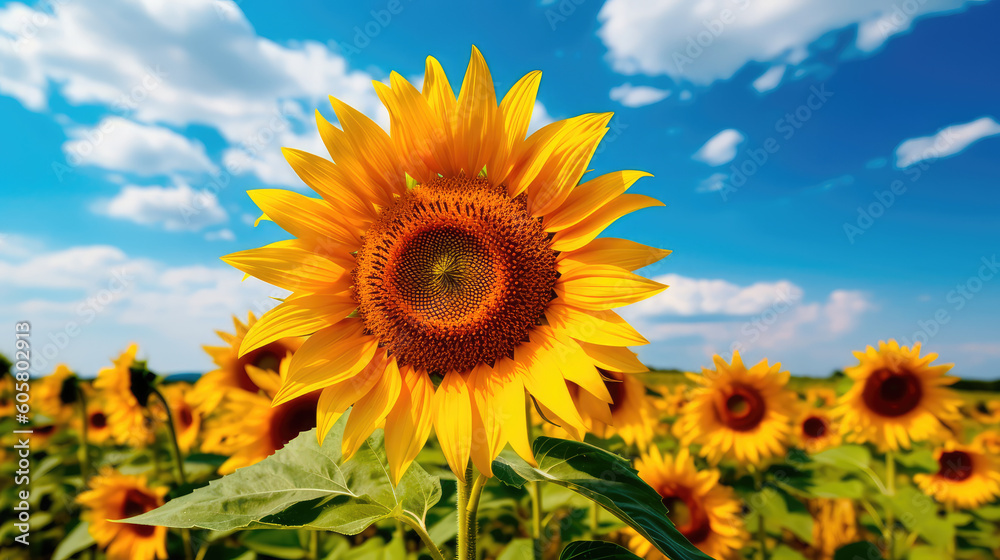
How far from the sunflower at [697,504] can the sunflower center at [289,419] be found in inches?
107

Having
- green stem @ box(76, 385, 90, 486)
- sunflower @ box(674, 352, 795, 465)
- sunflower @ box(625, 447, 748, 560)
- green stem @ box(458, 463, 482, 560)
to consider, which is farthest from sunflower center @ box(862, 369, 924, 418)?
green stem @ box(76, 385, 90, 486)

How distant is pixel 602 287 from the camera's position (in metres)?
1.82

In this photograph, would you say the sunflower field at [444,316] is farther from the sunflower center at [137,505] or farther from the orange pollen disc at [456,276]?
the sunflower center at [137,505]

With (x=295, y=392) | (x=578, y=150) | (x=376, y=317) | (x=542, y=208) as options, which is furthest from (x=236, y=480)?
(x=578, y=150)

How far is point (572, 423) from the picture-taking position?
1.73m

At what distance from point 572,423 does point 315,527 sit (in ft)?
2.78

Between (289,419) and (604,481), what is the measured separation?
2.72 metres

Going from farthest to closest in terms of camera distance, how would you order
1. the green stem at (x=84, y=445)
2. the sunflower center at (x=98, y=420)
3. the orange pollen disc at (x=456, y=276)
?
1. the sunflower center at (x=98, y=420)
2. the green stem at (x=84, y=445)
3. the orange pollen disc at (x=456, y=276)

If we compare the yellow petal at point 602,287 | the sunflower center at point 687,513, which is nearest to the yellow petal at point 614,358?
the yellow petal at point 602,287

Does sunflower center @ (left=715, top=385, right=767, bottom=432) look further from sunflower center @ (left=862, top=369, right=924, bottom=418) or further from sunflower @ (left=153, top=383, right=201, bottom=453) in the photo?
sunflower @ (left=153, top=383, right=201, bottom=453)

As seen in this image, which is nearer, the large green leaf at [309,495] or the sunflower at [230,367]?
the large green leaf at [309,495]

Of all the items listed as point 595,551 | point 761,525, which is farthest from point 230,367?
point 761,525

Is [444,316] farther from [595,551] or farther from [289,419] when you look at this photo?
[289,419]

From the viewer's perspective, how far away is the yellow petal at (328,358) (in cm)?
190
